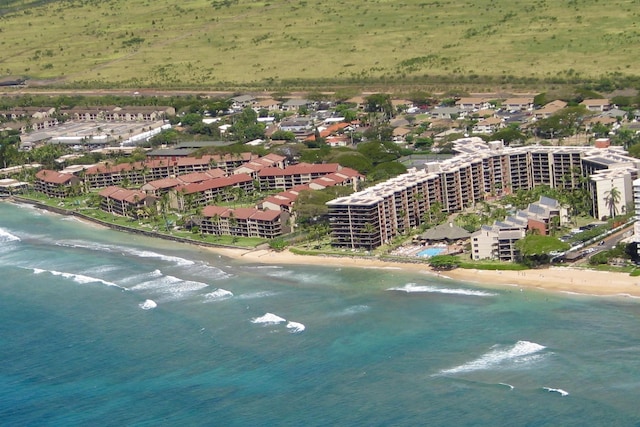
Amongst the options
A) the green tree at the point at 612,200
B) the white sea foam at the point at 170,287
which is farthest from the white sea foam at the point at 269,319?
the green tree at the point at 612,200

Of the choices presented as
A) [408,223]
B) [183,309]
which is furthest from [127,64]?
[183,309]

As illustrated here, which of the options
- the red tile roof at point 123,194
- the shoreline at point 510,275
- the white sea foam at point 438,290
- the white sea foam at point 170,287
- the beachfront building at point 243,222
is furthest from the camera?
the red tile roof at point 123,194

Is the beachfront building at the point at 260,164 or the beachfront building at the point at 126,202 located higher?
the beachfront building at the point at 260,164

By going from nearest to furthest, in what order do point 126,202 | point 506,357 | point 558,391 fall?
point 558,391
point 506,357
point 126,202

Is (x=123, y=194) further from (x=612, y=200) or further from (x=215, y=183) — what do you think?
(x=612, y=200)

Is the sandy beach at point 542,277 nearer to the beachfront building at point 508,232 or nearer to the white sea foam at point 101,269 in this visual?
the beachfront building at point 508,232

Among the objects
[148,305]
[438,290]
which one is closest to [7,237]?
[148,305]

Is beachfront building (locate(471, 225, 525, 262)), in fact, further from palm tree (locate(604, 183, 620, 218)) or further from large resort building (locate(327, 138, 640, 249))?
palm tree (locate(604, 183, 620, 218))
